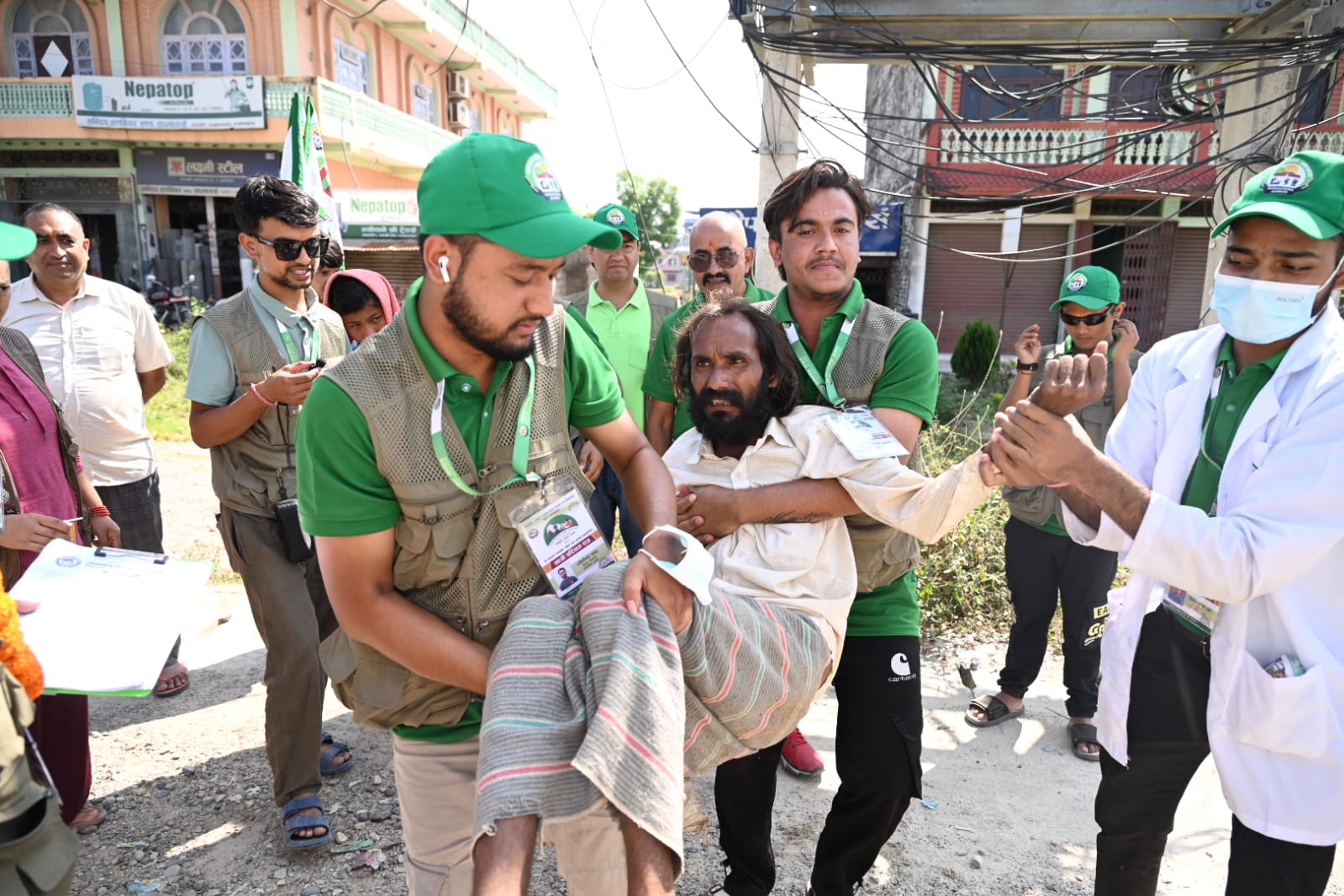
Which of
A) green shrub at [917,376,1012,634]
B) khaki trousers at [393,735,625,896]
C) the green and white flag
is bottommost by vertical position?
green shrub at [917,376,1012,634]

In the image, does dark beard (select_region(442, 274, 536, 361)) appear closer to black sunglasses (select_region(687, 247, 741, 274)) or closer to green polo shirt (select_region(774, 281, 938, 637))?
green polo shirt (select_region(774, 281, 938, 637))

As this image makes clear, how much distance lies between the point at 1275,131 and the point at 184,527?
7.99 m

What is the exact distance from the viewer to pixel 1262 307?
2.04 meters

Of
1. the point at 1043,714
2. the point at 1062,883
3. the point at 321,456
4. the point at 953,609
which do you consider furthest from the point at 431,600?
the point at 953,609

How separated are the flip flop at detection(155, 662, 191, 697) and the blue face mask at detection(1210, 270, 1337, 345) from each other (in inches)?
180

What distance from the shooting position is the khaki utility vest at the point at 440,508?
1812 mm

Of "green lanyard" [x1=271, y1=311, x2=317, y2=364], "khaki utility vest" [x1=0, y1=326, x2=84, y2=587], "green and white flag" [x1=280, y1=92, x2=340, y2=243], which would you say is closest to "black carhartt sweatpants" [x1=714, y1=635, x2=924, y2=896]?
"green lanyard" [x1=271, y1=311, x2=317, y2=364]

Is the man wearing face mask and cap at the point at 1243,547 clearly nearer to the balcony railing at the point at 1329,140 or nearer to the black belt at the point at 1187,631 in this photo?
the black belt at the point at 1187,631

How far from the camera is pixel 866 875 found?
3.03 meters

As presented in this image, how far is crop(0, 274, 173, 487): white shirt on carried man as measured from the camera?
3.95m

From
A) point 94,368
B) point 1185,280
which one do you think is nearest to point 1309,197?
point 94,368

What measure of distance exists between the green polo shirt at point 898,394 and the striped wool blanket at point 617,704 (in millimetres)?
611

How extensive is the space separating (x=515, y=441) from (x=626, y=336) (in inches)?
→ 118

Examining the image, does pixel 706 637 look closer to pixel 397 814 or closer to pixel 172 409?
pixel 397 814
